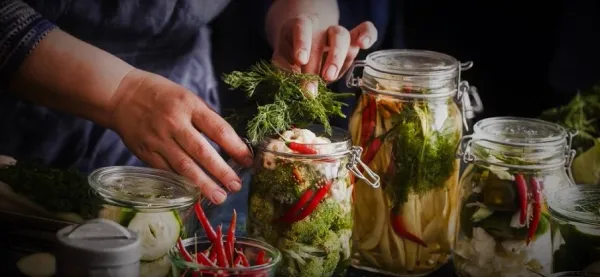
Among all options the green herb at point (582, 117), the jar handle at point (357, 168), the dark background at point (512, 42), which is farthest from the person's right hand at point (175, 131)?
the green herb at point (582, 117)

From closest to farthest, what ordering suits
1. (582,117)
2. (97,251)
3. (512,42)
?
(97,251) < (582,117) < (512,42)

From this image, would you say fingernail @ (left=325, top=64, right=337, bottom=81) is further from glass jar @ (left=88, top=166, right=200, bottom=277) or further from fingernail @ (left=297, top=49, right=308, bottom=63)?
glass jar @ (left=88, top=166, right=200, bottom=277)

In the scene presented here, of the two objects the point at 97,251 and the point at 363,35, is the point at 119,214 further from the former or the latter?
the point at 363,35

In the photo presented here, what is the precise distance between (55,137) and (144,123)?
110mm

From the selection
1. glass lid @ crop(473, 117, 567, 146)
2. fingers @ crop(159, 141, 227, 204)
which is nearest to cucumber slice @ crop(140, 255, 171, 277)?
fingers @ crop(159, 141, 227, 204)

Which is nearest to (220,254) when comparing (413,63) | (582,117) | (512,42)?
(413,63)

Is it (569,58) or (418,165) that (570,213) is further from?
(569,58)

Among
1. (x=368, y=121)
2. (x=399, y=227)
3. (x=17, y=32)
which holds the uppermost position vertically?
(x=17, y=32)

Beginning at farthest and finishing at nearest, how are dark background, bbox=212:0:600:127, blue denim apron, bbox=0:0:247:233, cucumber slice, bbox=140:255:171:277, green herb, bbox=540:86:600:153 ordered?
dark background, bbox=212:0:600:127
green herb, bbox=540:86:600:153
blue denim apron, bbox=0:0:247:233
cucumber slice, bbox=140:255:171:277

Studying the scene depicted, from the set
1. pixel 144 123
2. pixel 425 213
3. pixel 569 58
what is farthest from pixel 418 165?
pixel 569 58

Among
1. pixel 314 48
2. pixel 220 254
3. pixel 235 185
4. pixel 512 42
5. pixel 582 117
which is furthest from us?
pixel 512 42

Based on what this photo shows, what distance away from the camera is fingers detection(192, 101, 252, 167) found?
92 cm

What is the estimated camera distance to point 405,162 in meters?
0.96

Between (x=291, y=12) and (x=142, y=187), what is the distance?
31cm
